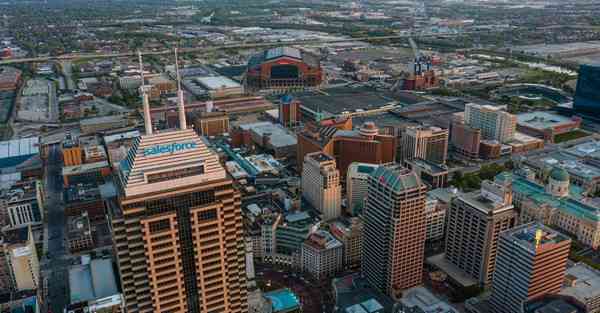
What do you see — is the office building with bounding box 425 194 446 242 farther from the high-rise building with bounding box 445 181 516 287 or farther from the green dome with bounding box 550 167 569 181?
the green dome with bounding box 550 167 569 181

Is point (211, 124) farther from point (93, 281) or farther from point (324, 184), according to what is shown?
point (93, 281)

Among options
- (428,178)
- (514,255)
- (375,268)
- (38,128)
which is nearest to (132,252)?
(375,268)

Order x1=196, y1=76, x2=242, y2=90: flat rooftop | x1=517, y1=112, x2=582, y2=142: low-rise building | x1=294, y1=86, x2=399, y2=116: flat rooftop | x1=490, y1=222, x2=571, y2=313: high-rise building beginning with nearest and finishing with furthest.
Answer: x1=490, y1=222, x2=571, y2=313: high-rise building < x1=517, y1=112, x2=582, y2=142: low-rise building < x1=294, y1=86, x2=399, y2=116: flat rooftop < x1=196, y1=76, x2=242, y2=90: flat rooftop

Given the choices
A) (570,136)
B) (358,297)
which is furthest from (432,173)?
(570,136)

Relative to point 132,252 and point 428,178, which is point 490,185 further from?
point 132,252

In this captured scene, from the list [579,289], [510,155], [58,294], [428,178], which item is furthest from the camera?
[510,155]

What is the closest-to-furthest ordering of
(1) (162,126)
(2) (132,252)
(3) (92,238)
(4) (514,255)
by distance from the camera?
1. (2) (132,252)
2. (4) (514,255)
3. (3) (92,238)
4. (1) (162,126)

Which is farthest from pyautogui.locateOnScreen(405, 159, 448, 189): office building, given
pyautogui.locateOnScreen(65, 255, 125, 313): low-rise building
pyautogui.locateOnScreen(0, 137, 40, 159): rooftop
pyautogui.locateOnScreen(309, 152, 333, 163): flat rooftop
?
pyautogui.locateOnScreen(0, 137, 40, 159): rooftop
